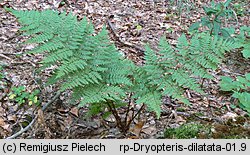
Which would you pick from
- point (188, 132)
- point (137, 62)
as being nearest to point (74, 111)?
point (188, 132)

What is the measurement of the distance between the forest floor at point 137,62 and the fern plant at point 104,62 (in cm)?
46

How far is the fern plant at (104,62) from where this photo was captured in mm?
2703

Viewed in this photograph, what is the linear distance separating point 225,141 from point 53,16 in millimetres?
1825

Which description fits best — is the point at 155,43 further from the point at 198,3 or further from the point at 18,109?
the point at 18,109

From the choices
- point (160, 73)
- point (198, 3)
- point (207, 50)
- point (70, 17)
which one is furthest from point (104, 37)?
Result: point (198, 3)

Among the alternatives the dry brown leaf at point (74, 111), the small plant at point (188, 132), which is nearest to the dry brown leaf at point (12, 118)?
the dry brown leaf at point (74, 111)

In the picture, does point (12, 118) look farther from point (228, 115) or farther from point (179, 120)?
point (228, 115)

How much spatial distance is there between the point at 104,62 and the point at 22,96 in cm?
127

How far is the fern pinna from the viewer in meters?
2.70

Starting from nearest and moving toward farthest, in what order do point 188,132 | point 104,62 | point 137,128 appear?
point 104,62, point 188,132, point 137,128

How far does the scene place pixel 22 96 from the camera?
3.56 metres

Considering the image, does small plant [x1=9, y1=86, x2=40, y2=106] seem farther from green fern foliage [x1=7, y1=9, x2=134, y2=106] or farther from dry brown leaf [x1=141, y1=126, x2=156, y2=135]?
dry brown leaf [x1=141, y1=126, x2=156, y2=135]

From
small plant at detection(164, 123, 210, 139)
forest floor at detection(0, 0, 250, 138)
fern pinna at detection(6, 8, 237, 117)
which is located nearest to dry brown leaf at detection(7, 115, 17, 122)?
forest floor at detection(0, 0, 250, 138)

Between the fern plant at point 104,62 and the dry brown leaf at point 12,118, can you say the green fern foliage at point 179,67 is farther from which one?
the dry brown leaf at point 12,118
